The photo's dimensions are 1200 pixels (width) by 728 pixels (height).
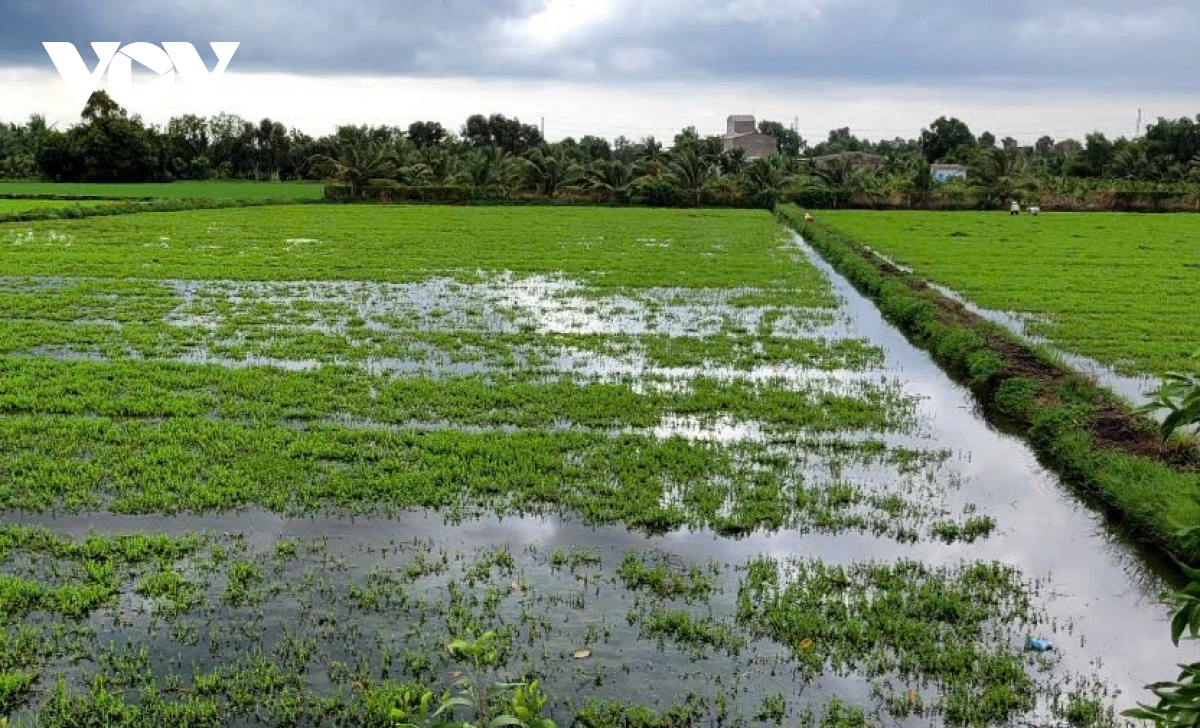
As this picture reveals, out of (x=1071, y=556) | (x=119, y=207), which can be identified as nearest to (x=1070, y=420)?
(x=1071, y=556)

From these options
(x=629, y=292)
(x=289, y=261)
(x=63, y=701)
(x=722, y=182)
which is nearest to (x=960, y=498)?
(x=63, y=701)

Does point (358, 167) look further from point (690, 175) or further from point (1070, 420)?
point (1070, 420)

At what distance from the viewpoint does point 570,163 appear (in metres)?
52.3

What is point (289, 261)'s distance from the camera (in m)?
23.0

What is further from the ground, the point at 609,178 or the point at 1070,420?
the point at 609,178

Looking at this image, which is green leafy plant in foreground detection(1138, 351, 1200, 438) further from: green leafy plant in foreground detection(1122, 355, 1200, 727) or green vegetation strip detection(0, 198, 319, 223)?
green vegetation strip detection(0, 198, 319, 223)

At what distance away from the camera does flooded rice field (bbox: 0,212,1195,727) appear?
15.4 feet

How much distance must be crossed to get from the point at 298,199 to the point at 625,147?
48365 millimetres

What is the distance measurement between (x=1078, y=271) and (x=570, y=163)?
3384 centimetres

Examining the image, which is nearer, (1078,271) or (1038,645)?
(1038,645)

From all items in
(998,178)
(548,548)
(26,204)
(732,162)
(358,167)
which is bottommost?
(548,548)

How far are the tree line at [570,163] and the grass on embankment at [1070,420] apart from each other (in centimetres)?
3283

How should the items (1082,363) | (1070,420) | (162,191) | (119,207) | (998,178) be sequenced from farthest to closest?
(162,191) → (998,178) → (119,207) → (1082,363) → (1070,420)

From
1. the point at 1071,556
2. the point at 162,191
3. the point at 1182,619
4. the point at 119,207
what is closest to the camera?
the point at 1182,619
